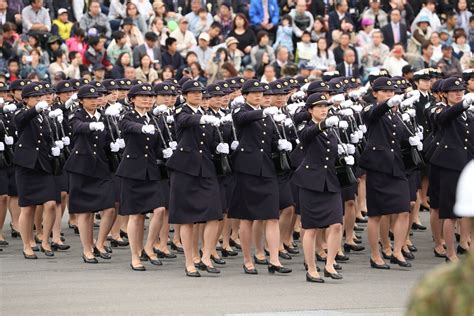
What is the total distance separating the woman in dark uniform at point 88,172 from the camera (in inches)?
527

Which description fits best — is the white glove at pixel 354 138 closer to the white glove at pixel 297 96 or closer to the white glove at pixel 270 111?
the white glove at pixel 270 111

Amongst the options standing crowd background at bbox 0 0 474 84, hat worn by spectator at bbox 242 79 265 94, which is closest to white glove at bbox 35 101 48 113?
hat worn by spectator at bbox 242 79 265 94

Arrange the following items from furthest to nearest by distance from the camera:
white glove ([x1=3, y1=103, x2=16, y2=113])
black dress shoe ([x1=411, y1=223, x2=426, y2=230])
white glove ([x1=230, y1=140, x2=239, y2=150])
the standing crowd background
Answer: the standing crowd background < black dress shoe ([x1=411, y1=223, x2=426, y2=230]) < white glove ([x1=3, y1=103, x2=16, y2=113]) < white glove ([x1=230, y1=140, x2=239, y2=150])

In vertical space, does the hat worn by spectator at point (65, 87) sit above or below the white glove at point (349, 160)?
above

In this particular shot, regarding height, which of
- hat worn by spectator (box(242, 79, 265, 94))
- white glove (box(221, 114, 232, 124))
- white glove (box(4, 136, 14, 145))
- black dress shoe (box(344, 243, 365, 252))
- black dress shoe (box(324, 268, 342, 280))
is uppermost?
hat worn by spectator (box(242, 79, 265, 94))

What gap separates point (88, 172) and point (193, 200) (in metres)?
1.65

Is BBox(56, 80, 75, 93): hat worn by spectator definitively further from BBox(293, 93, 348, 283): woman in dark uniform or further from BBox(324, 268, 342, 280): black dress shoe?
BBox(324, 268, 342, 280): black dress shoe

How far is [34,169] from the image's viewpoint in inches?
547

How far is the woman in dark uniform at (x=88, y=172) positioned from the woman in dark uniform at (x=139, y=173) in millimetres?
566

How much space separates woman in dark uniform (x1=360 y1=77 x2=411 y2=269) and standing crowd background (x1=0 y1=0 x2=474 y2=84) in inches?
233

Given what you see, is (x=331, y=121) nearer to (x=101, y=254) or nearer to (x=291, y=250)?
(x=291, y=250)

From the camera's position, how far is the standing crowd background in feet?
67.1

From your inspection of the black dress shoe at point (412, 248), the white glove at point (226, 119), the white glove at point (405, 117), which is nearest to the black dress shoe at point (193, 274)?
the white glove at point (226, 119)

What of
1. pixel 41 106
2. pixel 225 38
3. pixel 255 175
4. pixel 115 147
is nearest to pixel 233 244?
pixel 115 147
